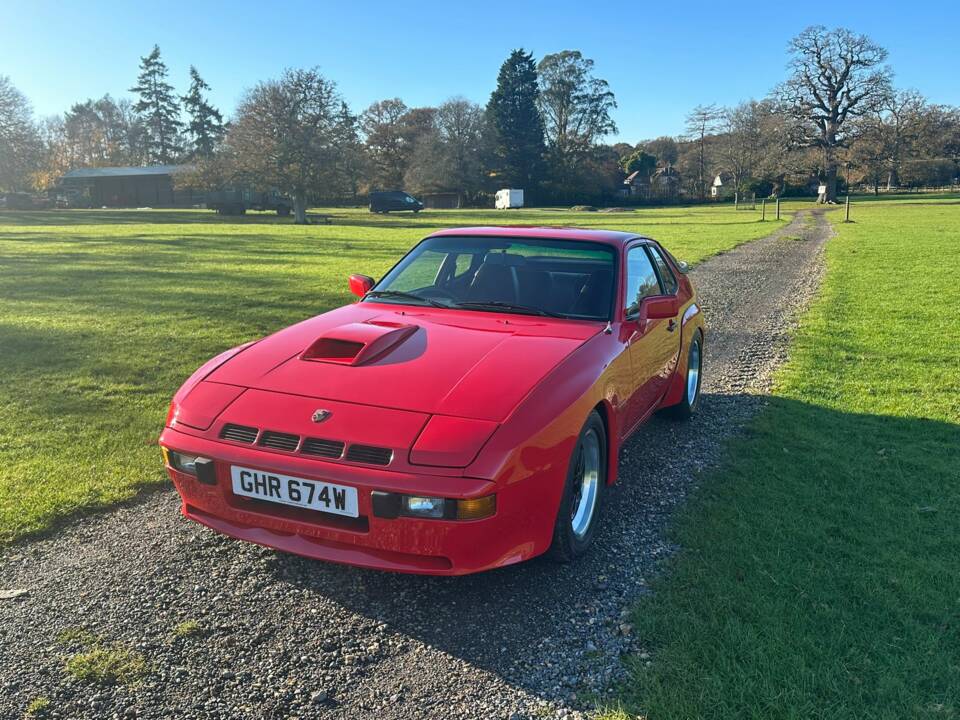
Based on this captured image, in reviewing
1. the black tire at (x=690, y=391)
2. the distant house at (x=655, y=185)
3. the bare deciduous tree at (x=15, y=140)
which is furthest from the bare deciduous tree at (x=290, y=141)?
the distant house at (x=655, y=185)

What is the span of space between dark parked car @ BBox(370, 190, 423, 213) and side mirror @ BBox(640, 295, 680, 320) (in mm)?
49489

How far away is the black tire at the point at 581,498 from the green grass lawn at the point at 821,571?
1.32ft

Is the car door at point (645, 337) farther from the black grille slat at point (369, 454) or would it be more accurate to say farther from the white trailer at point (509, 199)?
the white trailer at point (509, 199)

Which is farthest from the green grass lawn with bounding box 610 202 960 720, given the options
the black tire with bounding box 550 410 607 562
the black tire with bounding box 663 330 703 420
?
the black tire with bounding box 663 330 703 420

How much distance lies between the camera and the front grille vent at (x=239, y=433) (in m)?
2.81

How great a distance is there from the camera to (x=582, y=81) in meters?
80.6

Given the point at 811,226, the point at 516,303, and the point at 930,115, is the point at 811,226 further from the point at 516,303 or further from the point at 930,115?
the point at 930,115

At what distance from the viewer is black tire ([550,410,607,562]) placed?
9.80ft

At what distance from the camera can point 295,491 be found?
268cm

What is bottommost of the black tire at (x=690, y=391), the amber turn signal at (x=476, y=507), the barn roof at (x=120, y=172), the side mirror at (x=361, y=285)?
the black tire at (x=690, y=391)

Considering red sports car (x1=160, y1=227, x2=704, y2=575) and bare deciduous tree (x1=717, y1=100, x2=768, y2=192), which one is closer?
red sports car (x1=160, y1=227, x2=704, y2=575)

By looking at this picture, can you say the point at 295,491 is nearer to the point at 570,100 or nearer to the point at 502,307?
the point at 502,307

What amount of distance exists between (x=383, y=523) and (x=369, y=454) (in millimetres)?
267

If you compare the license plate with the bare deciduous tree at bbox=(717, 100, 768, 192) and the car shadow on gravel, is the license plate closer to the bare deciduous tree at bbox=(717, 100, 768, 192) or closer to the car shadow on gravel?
the car shadow on gravel
